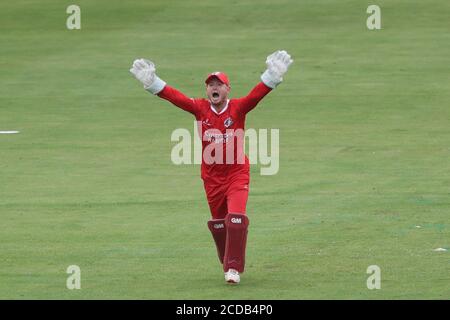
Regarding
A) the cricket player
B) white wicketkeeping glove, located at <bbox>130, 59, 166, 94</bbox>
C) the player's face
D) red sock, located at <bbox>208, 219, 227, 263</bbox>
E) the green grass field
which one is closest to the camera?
the cricket player

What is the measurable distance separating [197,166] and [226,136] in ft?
29.7

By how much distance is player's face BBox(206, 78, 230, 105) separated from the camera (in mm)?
14492

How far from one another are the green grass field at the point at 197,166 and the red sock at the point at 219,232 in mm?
328

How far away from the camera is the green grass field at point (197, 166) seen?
15156 millimetres

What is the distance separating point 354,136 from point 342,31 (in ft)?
36.2

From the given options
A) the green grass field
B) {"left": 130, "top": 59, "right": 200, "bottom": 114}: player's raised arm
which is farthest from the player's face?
the green grass field

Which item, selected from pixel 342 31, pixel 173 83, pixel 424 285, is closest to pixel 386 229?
pixel 424 285

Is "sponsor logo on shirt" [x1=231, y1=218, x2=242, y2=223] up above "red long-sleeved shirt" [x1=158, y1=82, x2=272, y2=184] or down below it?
below

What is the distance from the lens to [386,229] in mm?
17484

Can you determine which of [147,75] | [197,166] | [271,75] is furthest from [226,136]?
[197,166]

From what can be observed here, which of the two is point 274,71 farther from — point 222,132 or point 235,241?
point 235,241

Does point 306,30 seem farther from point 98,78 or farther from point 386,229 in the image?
point 386,229

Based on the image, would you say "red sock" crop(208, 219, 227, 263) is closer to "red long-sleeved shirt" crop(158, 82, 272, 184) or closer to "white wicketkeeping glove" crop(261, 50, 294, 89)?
"red long-sleeved shirt" crop(158, 82, 272, 184)

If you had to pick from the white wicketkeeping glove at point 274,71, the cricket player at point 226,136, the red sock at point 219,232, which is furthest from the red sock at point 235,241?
the white wicketkeeping glove at point 274,71
